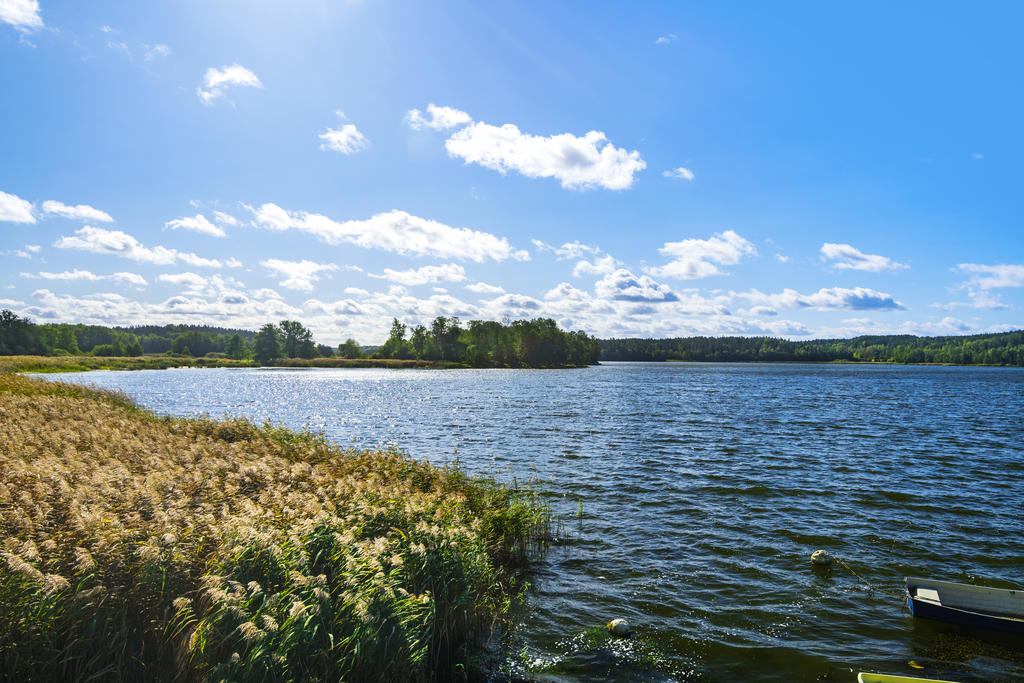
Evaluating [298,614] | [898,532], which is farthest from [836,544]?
[298,614]

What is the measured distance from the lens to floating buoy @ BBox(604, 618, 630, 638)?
1148 centimetres

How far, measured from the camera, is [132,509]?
9.69 metres

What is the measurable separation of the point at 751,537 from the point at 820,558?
98.6 inches

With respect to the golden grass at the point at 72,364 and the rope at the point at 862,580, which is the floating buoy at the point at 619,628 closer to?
the rope at the point at 862,580

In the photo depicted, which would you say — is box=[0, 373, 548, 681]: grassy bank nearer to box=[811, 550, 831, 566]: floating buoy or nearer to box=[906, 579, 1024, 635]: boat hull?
box=[811, 550, 831, 566]: floating buoy

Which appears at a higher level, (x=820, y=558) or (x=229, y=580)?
(x=229, y=580)

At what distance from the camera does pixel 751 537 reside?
57.8 feet

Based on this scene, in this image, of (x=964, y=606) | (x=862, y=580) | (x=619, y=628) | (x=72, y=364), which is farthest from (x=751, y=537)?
(x=72, y=364)

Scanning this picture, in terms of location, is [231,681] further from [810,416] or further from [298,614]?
[810,416]

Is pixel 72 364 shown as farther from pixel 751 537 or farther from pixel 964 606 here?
pixel 964 606

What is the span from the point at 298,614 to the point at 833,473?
91.5 ft

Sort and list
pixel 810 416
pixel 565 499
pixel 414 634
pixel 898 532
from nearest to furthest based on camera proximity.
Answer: pixel 414 634 → pixel 898 532 → pixel 565 499 → pixel 810 416

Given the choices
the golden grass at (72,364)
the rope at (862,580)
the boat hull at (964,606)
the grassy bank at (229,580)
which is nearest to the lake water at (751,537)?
the rope at (862,580)

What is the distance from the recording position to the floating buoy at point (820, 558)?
50.0ft
